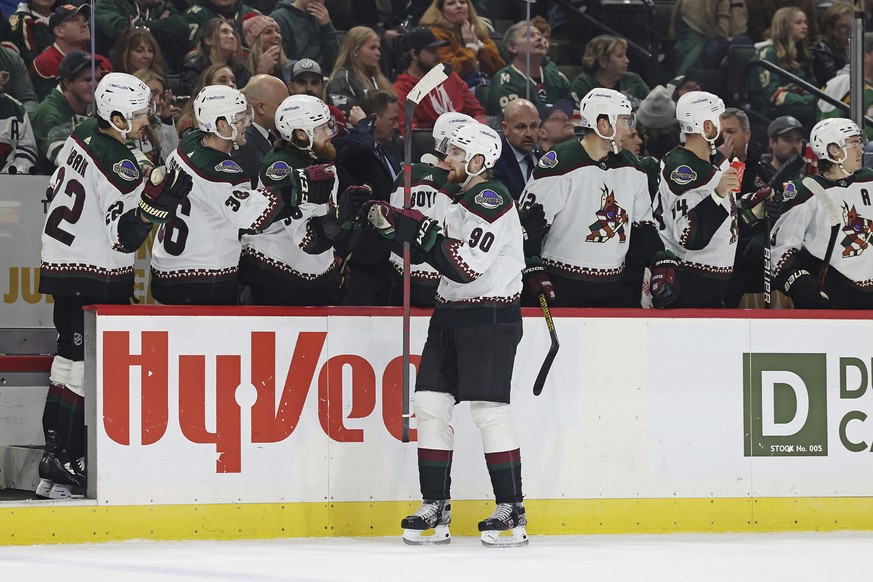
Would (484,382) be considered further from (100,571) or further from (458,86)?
(458,86)

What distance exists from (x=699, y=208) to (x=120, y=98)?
2.58m

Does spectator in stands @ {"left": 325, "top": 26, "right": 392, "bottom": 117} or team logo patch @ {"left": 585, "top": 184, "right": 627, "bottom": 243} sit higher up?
spectator in stands @ {"left": 325, "top": 26, "right": 392, "bottom": 117}

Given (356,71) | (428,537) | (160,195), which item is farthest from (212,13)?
(428,537)

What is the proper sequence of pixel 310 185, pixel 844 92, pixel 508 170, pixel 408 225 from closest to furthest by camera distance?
1. pixel 408 225
2. pixel 310 185
3. pixel 508 170
4. pixel 844 92

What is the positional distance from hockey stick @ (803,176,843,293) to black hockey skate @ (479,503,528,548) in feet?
6.70

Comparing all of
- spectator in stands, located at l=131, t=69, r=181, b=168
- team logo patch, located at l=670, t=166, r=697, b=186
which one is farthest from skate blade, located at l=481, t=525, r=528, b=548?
spectator in stands, located at l=131, t=69, r=181, b=168

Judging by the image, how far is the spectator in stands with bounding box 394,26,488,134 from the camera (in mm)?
7953

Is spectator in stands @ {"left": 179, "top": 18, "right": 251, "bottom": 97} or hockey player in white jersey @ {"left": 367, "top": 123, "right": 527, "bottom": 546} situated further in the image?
spectator in stands @ {"left": 179, "top": 18, "right": 251, "bottom": 97}

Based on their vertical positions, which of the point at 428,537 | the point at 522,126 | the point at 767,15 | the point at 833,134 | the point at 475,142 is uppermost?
the point at 767,15

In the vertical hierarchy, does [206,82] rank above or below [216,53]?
below

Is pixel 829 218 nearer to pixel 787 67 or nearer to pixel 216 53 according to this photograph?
pixel 787 67

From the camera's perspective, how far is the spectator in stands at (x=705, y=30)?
923 cm

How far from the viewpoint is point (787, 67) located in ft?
30.9

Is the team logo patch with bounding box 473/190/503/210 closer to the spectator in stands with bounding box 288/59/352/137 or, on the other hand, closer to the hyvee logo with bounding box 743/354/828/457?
the hyvee logo with bounding box 743/354/828/457
